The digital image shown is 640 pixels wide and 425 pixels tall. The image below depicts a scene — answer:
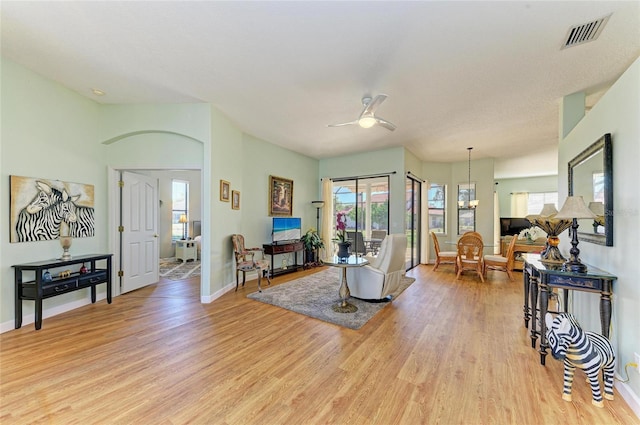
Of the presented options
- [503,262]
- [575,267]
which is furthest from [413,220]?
[575,267]

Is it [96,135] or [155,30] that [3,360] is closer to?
[96,135]

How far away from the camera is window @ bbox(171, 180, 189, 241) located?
27.1ft

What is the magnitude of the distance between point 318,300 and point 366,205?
12.9 feet

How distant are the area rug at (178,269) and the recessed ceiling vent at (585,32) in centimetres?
658

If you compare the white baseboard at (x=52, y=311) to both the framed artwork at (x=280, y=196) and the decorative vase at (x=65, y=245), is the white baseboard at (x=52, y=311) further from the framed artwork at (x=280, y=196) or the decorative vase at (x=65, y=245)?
the framed artwork at (x=280, y=196)

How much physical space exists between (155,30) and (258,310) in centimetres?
327

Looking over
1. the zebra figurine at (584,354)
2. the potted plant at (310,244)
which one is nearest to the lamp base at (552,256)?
the zebra figurine at (584,354)

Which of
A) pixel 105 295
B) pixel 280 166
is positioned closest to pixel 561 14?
pixel 280 166

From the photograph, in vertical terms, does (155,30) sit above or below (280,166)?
above

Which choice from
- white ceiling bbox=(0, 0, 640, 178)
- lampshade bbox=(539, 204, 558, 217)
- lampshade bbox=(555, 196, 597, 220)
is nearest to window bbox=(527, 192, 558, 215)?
white ceiling bbox=(0, 0, 640, 178)

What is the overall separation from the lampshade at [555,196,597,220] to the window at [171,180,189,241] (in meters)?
8.97

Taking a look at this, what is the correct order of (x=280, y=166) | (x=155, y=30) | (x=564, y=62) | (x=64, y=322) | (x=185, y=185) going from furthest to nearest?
(x=185, y=185)
(x=280, y=166)
(x=64, y=322)
(x=564, y=62)
(x=155, y=30)

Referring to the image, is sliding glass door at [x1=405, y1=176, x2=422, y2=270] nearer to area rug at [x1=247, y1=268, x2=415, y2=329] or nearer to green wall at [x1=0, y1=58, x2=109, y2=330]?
area rug at [x1=247, y1=268, x2=415, y2=329]

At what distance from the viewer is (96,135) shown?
3805 millimetres
